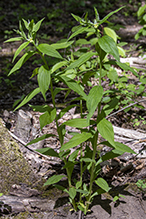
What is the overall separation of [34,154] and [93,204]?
3.39 feet

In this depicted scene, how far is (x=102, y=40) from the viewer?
4.36 feet

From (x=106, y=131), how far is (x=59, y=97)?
7.97 ft

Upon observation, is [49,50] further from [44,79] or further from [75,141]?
[75,141]

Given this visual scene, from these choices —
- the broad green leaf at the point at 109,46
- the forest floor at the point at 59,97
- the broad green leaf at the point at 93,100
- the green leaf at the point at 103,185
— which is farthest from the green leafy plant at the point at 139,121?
the broad green leaf at the point at 109,46

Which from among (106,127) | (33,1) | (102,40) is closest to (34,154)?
(106,127)

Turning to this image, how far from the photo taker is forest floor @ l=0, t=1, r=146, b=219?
2.23 metres

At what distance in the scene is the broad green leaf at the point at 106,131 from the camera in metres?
1.41

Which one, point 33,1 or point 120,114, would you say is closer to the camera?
point 120,114

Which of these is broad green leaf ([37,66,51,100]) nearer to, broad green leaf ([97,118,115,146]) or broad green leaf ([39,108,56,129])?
broad green leaf ([39,108,56,129])

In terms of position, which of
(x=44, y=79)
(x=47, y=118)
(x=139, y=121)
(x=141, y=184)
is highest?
(x=44, y=79)

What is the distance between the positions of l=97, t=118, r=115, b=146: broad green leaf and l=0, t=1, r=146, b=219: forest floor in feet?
4.13

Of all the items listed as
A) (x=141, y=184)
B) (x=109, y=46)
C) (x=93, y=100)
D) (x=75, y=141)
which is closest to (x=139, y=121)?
(x=141, y=184)

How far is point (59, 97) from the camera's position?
3799 mm

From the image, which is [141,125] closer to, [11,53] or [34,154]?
[34,154]
